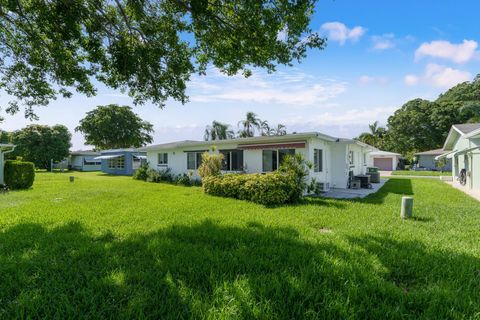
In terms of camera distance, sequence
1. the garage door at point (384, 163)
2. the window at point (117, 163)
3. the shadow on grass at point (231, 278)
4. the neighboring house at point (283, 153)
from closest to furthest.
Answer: the shadow on grass at point (231, 278) → the neighboring house at point (283, 153) → the window at point (117, 163) → the garage door at point (384, 163)

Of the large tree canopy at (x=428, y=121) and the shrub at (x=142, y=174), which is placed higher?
the large tree canopy at (x=428, y=121)

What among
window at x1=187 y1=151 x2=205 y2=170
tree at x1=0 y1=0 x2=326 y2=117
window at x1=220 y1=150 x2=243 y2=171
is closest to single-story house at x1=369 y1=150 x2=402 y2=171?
window at x1=220 y1=150 x2=243 y2=171

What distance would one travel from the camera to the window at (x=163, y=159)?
23.2 meters

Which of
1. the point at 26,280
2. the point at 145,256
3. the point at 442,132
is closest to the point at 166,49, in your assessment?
the point at 145,256

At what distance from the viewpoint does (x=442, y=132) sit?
1602 inches

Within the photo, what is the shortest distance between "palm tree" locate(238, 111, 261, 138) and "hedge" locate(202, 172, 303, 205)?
25.6 metres

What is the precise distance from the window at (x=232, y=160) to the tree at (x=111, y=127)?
3351 cm

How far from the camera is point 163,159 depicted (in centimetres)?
2356

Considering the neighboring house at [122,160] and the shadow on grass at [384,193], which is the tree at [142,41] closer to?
the shadow on grass at [384,193]

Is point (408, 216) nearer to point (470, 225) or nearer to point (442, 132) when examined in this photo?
point (470, 225)

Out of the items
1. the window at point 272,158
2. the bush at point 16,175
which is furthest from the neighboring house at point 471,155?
the bush at point 16,175

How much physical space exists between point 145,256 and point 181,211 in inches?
172

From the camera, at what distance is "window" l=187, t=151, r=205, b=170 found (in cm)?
1969

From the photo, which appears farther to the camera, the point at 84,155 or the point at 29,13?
the point at 84,155
